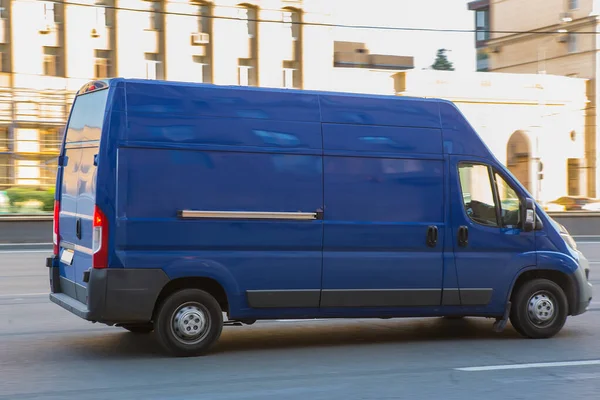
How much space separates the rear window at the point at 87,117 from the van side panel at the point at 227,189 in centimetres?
31

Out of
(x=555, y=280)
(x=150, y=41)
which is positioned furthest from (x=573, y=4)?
(x=555, y=280)

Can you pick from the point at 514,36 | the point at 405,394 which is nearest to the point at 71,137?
the point at 405,394

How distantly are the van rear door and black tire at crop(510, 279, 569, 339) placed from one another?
400cm

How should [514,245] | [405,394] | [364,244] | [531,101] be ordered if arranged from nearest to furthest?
[405,394], [364,244], [514,245], [531,101]

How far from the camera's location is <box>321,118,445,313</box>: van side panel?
839 cm

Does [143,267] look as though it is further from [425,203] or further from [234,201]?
[425,203]

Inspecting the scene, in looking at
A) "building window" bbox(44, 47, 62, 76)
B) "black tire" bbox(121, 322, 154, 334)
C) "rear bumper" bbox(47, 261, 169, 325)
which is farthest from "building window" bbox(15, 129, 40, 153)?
"rear bumper" bbox(47, 261, 169, 325)

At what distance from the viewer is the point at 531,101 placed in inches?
2105

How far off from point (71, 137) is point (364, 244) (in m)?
2.77

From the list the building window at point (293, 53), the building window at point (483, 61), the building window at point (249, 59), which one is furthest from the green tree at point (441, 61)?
the building window at point (249, 59)

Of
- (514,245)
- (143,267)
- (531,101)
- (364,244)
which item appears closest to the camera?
(143,267)

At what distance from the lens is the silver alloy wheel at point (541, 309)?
9.16 m

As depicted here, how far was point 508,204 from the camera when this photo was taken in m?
9.09

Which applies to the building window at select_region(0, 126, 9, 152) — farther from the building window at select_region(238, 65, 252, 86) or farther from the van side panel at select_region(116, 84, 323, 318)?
the van side panel at select_region(116, 84, 323, 318)
